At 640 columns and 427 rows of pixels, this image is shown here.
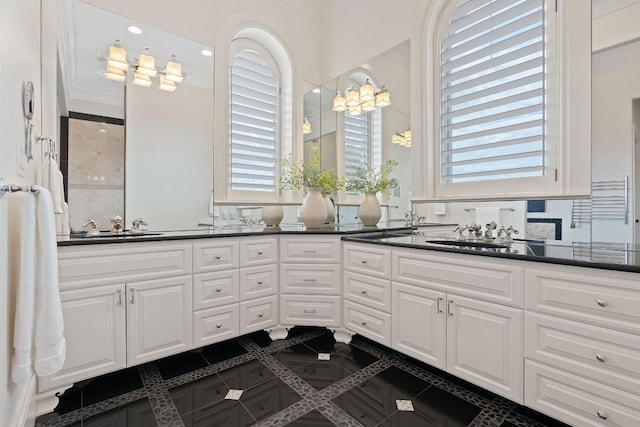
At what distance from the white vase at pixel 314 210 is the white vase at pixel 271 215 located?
0.45m

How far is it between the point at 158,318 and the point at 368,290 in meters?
1.38

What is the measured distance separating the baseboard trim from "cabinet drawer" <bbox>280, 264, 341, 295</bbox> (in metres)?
1.51

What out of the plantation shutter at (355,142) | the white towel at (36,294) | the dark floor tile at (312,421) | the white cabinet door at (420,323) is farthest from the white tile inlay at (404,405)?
the plantation shutter at (355,142)

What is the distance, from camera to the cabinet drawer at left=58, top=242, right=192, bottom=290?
1.68m

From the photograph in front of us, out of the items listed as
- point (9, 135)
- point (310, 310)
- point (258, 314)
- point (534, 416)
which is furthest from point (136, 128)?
point (534, 416)

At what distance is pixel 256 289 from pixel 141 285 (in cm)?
80

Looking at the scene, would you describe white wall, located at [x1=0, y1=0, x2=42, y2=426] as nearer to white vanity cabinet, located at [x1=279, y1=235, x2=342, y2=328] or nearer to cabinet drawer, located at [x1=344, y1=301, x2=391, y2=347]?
white vanity cabinet, located at [x1=279, y1=235, x2=342, y2=328]

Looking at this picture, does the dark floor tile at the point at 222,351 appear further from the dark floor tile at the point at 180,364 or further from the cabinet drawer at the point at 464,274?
the cabinet drawer at the point at 464,274

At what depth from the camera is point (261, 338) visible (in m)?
2.54

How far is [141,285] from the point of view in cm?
191

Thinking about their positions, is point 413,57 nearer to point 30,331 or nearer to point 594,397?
point 594,397

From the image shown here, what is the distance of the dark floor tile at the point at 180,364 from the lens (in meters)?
2.01

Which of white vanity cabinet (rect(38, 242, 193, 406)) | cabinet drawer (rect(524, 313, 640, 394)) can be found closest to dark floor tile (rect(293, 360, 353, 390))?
white vanity cabinet (rect(38, 242, 193, 406))

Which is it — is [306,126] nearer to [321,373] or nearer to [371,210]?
[371,210]
